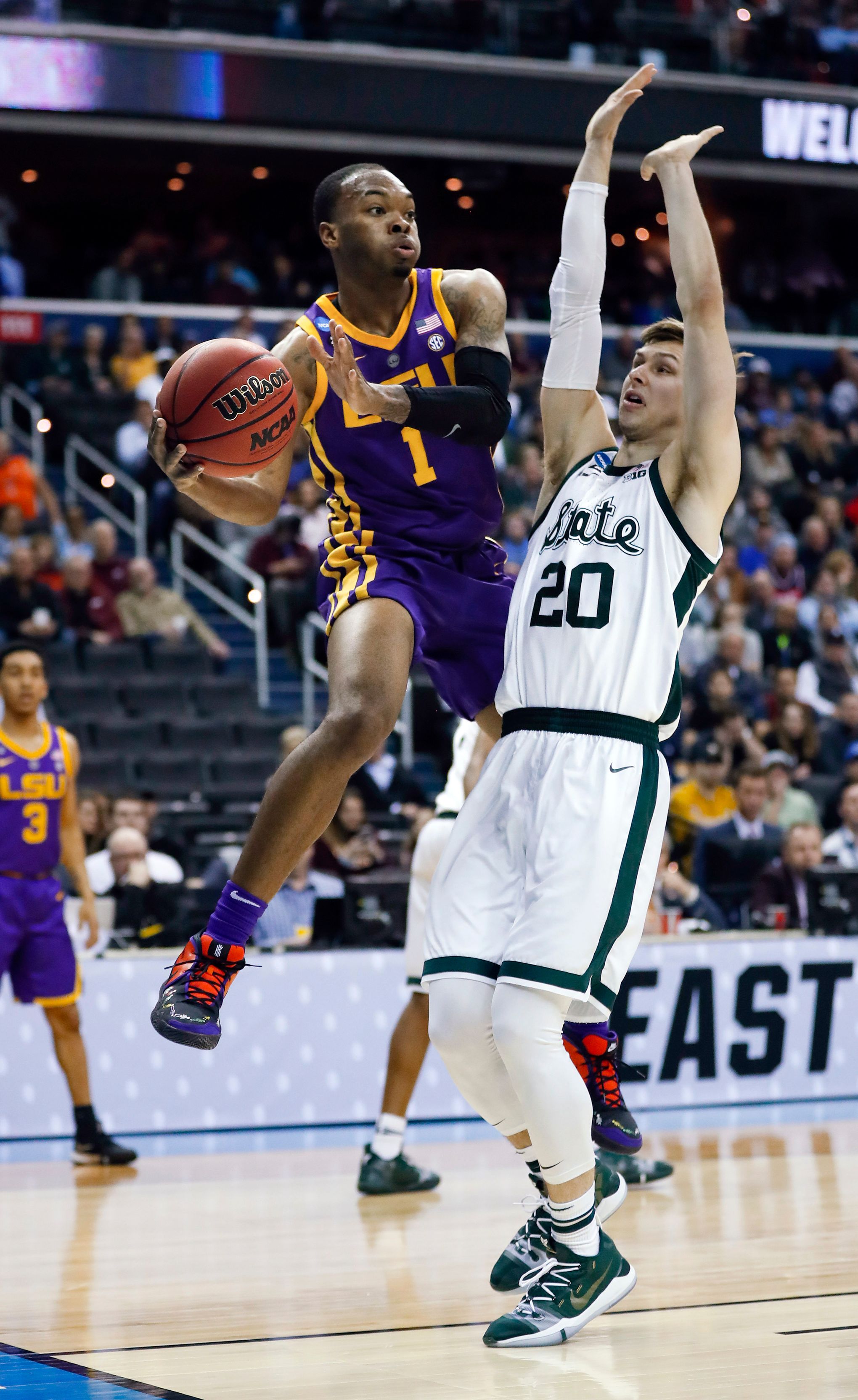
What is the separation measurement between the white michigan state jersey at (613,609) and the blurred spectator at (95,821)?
18.9ft

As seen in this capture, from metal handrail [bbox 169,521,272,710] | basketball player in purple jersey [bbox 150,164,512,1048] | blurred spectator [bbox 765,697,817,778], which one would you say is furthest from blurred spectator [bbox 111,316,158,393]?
basketball player in purple jersey [bbox 150,164,512,1048]

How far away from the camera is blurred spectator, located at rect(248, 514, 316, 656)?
13.3 m

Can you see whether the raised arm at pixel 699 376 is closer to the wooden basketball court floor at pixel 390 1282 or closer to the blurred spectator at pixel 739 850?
the wooden basketball court floor at pixel 390 1282

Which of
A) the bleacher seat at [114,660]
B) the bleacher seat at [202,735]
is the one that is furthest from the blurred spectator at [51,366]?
the bleacher seat at [202,735]

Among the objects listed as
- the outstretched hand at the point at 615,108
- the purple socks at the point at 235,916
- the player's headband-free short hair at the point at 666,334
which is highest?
the outstretched hand at the point at 615,108

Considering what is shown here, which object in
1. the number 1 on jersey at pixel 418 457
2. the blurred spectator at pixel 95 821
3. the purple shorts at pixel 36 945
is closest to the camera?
the number 1 on jersey at pixel 418 457

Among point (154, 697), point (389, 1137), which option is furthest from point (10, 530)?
point (389, 1137)

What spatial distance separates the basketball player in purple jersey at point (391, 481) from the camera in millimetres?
4473

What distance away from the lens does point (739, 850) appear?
1063cm

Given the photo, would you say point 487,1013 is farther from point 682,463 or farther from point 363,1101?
point 363,1101

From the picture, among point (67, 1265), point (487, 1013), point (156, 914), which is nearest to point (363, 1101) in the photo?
point (156, 914)

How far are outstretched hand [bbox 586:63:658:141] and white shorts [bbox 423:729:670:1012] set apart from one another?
1477 mm

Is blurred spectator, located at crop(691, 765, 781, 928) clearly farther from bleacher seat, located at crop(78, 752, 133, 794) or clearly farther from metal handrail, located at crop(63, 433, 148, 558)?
metal handrail, located at crop(63, 433, 148, 558)

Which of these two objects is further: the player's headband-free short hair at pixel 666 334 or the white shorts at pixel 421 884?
the white shorts at pixel 421 884
